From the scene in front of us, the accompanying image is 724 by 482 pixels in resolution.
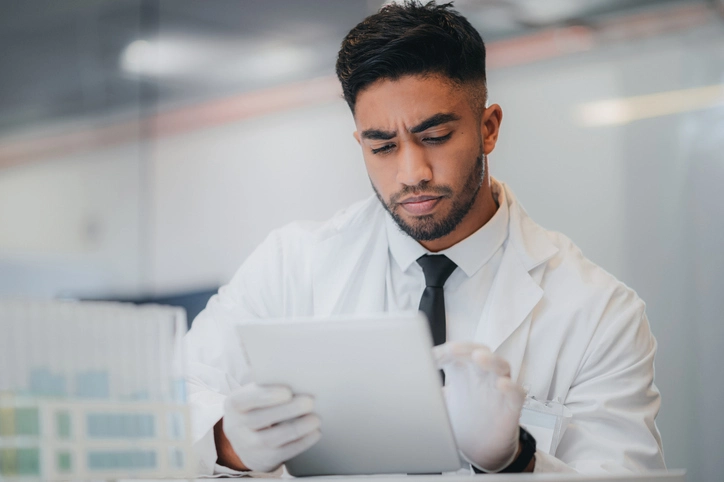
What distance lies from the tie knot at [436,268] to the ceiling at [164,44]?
163 cm

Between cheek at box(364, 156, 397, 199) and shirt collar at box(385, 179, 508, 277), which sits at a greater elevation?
cheek at box(364, 156, 397, 199)

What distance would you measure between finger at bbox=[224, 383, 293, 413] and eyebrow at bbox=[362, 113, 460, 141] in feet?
2.24

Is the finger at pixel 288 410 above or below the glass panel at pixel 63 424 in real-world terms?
below

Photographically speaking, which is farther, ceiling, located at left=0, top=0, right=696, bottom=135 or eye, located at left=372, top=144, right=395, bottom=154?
ceiling, located at left=0, top=0, right=696, bottom=135

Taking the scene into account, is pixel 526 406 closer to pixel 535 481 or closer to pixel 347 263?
pixel 347 263

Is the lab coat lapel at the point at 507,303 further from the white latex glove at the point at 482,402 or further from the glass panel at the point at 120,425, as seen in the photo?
the glass panel at the point at 120,425

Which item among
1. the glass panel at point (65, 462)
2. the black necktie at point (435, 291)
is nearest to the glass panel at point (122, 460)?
the glass panel at point (65, 462)

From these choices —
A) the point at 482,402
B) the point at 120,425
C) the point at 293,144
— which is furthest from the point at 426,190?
the point at 293,144

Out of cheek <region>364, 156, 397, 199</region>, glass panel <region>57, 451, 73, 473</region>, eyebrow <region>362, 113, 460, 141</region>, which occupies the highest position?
eyebrow <region>362, 113, 460, 141</region>

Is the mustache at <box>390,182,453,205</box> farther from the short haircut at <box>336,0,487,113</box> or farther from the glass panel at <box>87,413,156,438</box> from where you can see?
the glass panel at <box>87,413,156,438</box>

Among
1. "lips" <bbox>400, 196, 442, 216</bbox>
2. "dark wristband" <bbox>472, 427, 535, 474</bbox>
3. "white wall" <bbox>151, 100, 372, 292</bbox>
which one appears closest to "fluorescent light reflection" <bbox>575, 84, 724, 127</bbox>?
"white wall" <bbox>151, 100, 372, 292</bbox>

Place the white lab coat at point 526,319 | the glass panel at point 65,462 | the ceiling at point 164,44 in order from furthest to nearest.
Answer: the ceiling at point 164,44, the white lab coat at point 526,319, the glass panel at point 65,462

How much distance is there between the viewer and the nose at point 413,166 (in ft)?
5.09

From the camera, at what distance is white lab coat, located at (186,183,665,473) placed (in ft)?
4.65
